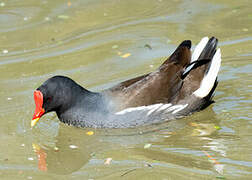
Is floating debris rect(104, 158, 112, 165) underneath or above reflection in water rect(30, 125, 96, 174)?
above

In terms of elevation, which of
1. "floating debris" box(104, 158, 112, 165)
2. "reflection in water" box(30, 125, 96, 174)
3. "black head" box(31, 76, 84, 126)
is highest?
"black head" box(31, 76, 84, 126)

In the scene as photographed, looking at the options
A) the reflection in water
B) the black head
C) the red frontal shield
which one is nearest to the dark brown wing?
the black head

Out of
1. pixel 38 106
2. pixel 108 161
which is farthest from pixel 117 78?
pixel 108 161

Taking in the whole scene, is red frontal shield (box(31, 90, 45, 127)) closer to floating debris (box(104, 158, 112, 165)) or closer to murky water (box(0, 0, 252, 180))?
murky water (box(0, 0, 252, 180))

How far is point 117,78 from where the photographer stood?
7.93 meters

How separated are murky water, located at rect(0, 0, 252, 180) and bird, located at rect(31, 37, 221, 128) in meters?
0.14

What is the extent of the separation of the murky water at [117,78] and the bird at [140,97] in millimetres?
136

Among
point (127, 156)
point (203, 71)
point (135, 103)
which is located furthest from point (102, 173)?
point (203, 71)

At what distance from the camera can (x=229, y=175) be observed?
536cm

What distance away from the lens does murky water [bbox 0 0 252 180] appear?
5.82 m

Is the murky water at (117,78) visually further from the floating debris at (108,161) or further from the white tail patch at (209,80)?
the white tail patch at (209,80)

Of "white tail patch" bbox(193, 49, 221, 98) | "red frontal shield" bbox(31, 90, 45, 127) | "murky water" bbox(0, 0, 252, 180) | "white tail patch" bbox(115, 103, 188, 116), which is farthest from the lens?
"white tail patch" bbox(193, 49, 221, 98)

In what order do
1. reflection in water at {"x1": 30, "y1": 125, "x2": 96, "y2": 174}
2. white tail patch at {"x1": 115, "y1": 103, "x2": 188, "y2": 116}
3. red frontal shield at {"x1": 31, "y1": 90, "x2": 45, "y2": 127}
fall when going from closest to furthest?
reflection in water at {"x1": 30, "y1": 125, "x2": 96, "y2": 174}
red frontal shield at {"x1": 31, "y1": 90, "x2": 45, "y2": 127}
white tail patch at {"x1": 115, "y1": 103, "x2": 188, "y2": 116}

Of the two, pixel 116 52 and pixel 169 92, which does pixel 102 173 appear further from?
pixel 116 52
